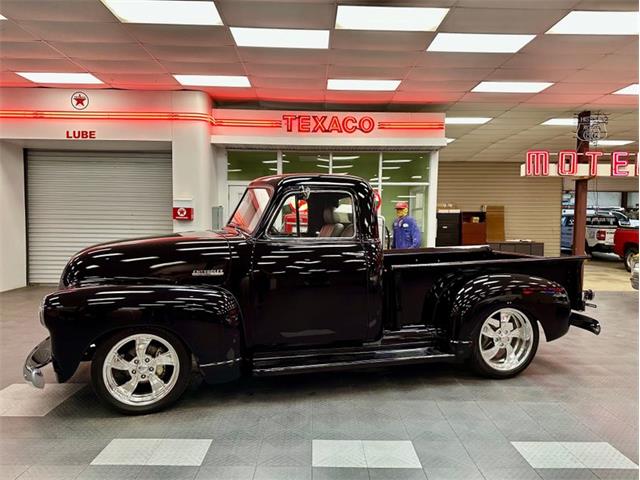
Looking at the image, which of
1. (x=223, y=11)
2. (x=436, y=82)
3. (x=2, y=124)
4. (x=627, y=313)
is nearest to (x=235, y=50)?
(x=223, y=11)

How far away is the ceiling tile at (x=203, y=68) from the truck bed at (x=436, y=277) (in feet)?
14.5

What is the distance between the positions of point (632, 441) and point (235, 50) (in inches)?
245

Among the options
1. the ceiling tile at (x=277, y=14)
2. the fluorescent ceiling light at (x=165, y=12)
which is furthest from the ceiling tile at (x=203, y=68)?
the ceiling tile at (x=277, y=14)

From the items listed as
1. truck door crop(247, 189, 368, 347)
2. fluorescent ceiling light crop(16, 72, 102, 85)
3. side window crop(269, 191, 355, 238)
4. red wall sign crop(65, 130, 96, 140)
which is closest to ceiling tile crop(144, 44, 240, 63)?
fluorescent ceiling light crop(16, 72, 102, 85)

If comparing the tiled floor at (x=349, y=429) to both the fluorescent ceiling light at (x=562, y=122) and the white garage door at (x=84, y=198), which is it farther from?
the fluorescent ceiling light at (x=562, y=122)

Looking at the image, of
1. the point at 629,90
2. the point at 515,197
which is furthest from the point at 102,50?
the point at 515,197

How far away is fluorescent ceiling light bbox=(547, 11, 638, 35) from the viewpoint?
5.08 meters

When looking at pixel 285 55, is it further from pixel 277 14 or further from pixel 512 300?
pixel 512 300

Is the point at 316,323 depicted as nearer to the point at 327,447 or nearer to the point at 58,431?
the point at 327,447

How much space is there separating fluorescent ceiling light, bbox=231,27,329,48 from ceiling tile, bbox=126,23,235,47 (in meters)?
0.17

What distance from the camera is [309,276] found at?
11.6 ft

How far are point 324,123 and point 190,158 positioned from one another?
106 inches

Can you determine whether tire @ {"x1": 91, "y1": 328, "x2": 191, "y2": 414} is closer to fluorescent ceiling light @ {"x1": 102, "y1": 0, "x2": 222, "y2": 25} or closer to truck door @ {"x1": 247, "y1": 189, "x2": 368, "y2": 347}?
truck door @ {"x1": 247, "y1": 189, "x2": 368, "y2": 347}

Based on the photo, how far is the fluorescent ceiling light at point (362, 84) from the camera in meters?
7.60
